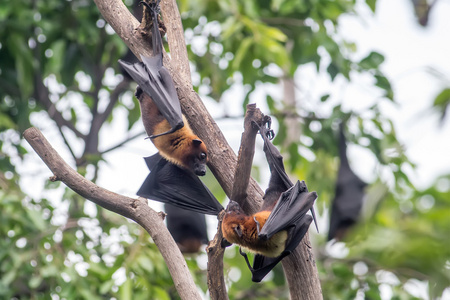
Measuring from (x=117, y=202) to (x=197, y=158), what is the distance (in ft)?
2.73

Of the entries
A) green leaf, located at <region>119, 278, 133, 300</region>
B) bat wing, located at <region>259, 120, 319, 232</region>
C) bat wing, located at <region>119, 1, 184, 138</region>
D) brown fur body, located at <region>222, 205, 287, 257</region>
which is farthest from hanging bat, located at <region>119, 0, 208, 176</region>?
green leaf, located at <region>119, 278, 133, 300</region>

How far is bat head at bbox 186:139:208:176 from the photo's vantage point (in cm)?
346

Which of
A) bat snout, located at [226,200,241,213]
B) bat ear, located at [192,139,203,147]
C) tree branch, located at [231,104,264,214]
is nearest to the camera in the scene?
tree branch, located at [231,104,264,214]

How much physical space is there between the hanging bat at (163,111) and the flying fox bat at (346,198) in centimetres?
436

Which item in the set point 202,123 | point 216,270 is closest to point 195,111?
point 202,123

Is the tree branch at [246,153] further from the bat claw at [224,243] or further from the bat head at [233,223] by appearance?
the bat claw at [224,243]

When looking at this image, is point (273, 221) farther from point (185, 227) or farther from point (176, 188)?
point (185, 227)

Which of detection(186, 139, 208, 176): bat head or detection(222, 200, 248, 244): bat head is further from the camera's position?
detection(186, 139, 208, 176): bat head

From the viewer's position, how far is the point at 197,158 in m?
3.55

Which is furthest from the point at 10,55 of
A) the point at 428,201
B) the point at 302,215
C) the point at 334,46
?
the point at 428,201

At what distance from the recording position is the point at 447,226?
71cm

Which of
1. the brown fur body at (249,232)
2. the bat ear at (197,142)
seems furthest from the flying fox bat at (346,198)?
the brown fur body at (249,232)

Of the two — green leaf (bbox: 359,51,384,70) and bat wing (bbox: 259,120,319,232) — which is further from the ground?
bat wing (bbox: 259,120,319,232)

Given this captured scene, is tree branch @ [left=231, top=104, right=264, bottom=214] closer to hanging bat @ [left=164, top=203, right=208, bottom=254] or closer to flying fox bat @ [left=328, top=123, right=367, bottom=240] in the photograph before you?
hanging bat @ [left=164, top=203, right=208, bottom=254]
